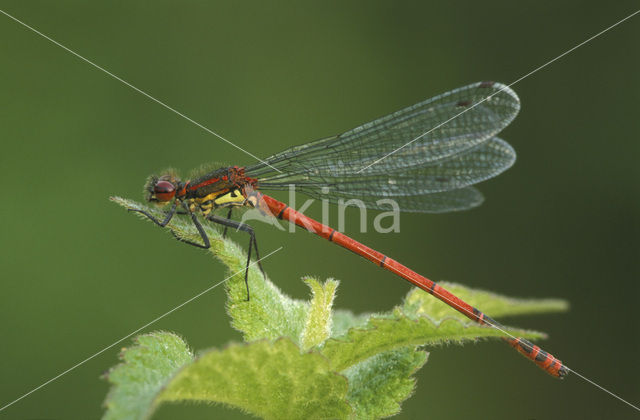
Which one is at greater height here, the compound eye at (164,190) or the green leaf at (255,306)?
the compound eye at (164,190)

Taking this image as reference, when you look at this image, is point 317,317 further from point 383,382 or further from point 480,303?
point 480,303

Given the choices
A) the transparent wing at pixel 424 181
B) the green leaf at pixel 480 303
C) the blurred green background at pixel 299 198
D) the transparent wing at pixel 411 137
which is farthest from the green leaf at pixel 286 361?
the blurred green background at pixel 299 198

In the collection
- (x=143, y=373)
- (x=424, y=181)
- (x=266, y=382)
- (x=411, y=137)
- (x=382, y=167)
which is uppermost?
(x=411, y=137)

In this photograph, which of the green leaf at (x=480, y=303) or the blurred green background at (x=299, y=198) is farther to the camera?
the blurred green background at (x=299, y=198)

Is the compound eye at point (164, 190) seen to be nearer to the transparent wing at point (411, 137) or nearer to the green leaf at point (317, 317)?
the transparent wing at point (411, 137)

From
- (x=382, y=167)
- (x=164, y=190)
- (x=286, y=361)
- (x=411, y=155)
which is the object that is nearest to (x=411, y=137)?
(x=411, y=155)

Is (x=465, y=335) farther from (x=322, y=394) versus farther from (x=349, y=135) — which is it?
(x=349, y=135)

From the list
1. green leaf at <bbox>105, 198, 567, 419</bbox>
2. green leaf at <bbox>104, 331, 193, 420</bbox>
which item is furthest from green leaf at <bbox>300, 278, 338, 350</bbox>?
green leaf at <bbox>104, 331, 193, 420</bbox>
